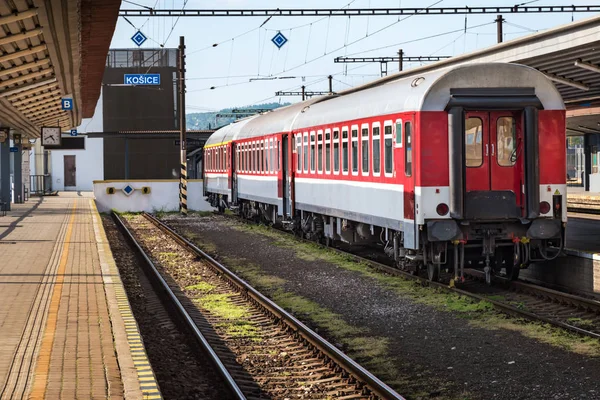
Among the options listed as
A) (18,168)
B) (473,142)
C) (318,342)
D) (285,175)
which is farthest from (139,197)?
(318,342)

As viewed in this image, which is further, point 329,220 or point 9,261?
point 329,220

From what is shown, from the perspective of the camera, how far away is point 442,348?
10758 millimetres

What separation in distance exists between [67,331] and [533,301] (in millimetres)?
6754

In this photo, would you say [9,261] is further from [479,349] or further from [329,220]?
[479,349]

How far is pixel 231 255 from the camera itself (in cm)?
2250

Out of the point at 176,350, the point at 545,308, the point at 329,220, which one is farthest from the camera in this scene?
the point at 329,220

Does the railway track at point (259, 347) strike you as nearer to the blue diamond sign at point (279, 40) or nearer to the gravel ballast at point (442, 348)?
the gravel ballast at point (442, 348)

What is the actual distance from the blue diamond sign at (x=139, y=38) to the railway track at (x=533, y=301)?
65.1ft

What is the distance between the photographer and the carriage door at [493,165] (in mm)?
14680

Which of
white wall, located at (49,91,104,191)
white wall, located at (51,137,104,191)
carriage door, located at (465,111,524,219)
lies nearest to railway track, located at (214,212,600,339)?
carriage door, located at (465,111,524,219)

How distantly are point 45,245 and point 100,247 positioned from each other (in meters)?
1.67

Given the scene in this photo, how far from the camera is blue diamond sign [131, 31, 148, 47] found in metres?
34.1

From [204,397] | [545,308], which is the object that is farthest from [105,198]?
[204,397]

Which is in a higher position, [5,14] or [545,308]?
[5,14]
